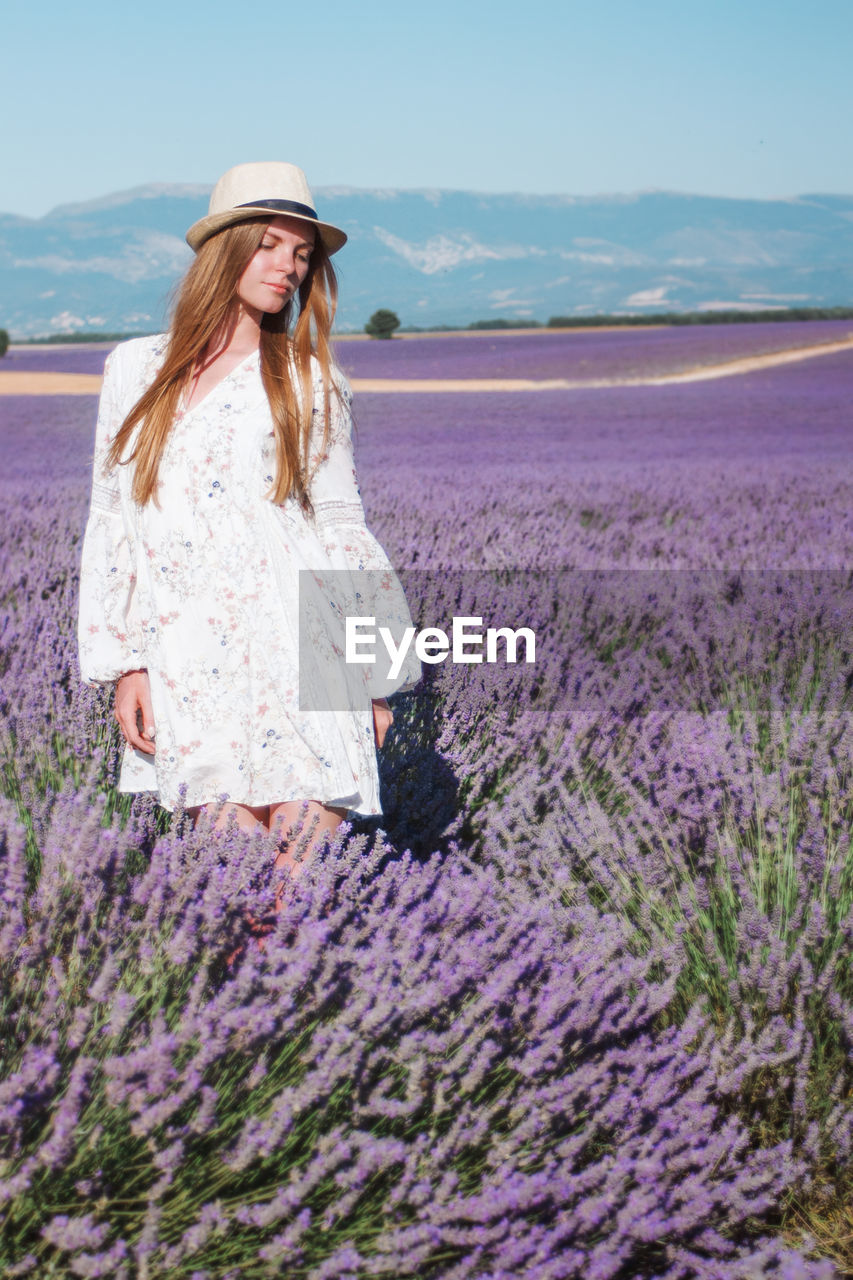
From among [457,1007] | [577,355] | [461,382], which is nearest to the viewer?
[457,1007]

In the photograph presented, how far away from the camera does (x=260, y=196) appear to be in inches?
60.0

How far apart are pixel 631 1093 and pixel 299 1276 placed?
439 millimetres

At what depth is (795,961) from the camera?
4.43ft

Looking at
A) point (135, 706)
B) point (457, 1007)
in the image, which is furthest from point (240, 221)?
point (457, 1007)

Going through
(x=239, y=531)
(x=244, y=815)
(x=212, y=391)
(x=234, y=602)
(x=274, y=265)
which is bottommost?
(x=244, y=815)

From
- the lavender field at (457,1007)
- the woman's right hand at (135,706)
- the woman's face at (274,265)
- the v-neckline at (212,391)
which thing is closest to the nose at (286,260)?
the woman's face at (274,265)

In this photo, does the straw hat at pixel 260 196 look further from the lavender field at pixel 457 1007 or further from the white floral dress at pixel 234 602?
the lavender field at pixel 457 1007

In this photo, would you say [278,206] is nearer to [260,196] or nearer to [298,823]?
[260,196]

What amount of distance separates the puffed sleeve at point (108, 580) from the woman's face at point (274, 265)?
0.26m

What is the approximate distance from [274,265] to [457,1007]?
109 cm

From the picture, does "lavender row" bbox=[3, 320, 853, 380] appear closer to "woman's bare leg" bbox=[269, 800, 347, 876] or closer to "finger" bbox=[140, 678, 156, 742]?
"finger" bbox=[140, 678, 156, 742]

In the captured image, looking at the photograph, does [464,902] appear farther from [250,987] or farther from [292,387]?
[292,387]

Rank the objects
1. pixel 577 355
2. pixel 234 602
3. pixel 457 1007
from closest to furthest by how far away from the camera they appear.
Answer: pixel 457 1007, pixel 234 602, pixel 577 355

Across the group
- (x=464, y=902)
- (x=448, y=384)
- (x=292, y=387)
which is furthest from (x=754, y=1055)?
(x=448, y=384)
